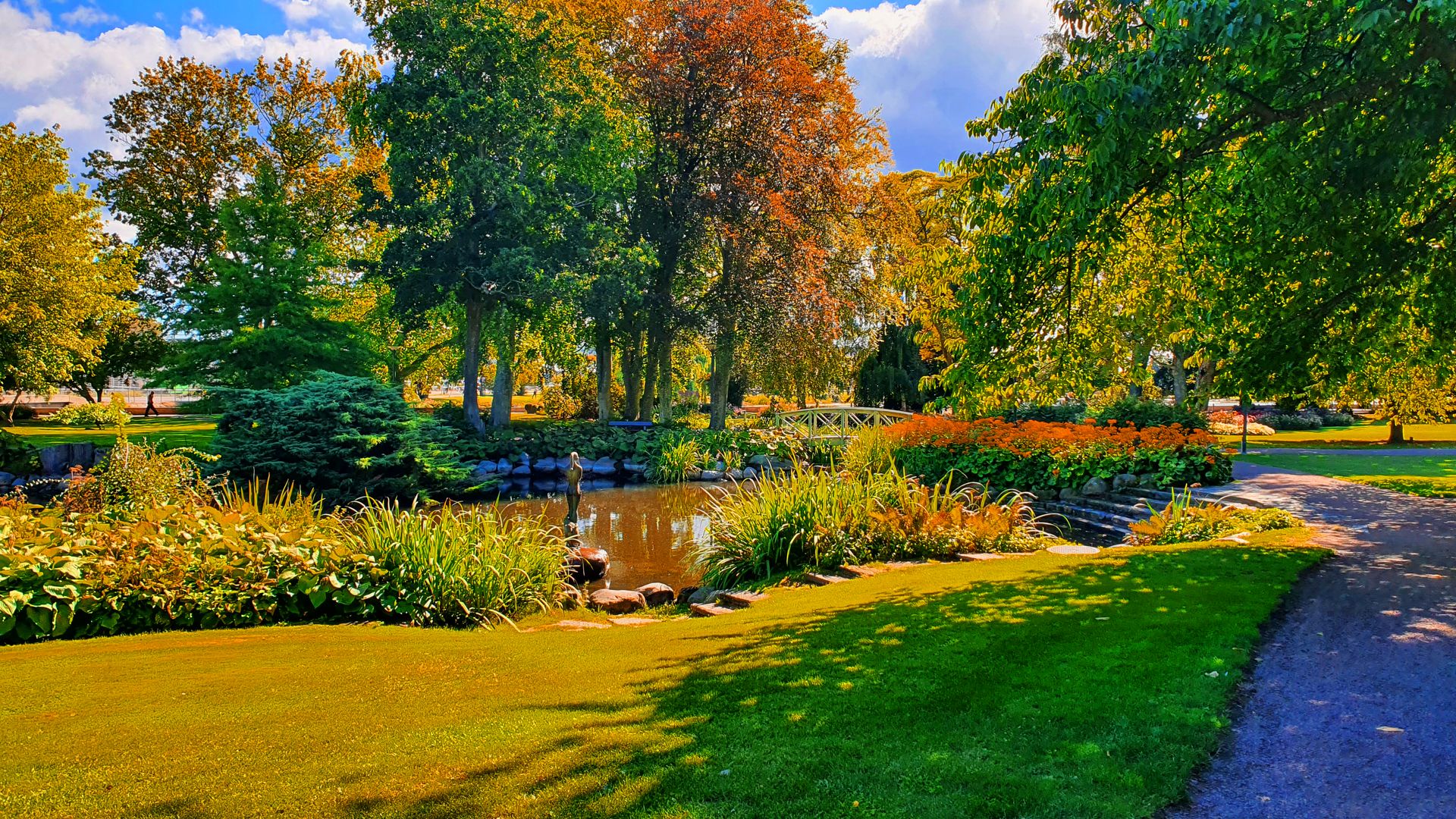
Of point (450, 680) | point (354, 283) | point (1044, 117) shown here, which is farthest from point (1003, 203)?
point (354, 283)

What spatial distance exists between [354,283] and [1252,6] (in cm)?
2542

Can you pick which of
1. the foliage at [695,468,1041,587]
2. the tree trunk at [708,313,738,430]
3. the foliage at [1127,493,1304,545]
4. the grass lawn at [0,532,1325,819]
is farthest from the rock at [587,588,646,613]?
the tree trunk at [708,313,738,430]

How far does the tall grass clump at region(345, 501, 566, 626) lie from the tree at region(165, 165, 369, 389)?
12.6 meters

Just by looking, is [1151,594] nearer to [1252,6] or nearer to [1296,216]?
[1296,216]

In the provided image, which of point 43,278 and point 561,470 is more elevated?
point 43,278

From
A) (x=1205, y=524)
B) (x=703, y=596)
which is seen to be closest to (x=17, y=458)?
(x=703, y=596)

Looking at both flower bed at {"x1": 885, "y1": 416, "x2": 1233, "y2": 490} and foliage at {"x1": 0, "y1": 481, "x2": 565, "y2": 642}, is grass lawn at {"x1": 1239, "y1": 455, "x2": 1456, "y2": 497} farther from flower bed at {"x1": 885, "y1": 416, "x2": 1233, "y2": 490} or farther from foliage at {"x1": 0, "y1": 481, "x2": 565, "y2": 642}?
foliage at {"x1": 0, "y1": 481, "x2": 565, "y2": 642}

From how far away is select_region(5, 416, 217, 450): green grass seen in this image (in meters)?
17.8

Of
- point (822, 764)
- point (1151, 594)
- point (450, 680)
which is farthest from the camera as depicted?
point (1151, 594)

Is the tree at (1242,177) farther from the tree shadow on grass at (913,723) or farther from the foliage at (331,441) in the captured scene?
the foliage at (331,441)

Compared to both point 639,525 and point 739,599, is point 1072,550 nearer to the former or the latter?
point 739,599

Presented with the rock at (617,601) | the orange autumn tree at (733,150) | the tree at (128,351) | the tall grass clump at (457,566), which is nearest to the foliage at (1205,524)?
the rock at (617,601)

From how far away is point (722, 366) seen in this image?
2641 centimetres

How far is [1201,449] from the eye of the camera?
42.9 ft
